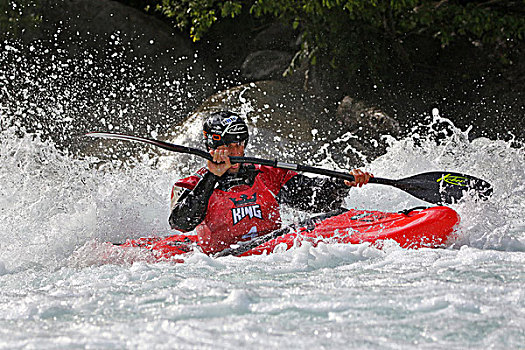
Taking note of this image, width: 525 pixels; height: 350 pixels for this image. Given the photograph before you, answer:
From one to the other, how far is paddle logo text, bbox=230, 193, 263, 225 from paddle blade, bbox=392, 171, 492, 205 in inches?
41.4

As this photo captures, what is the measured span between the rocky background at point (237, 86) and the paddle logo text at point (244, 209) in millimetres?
4801

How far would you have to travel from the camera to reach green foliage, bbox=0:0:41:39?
1133 centimetres

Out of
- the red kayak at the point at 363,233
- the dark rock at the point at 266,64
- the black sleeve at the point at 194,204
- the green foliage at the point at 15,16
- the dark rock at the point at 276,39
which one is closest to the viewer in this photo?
the red kayak at the point at 363,233

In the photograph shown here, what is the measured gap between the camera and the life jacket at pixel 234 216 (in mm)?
3965

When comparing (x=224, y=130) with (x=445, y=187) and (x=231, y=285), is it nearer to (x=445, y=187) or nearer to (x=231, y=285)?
(x=231, y=285)

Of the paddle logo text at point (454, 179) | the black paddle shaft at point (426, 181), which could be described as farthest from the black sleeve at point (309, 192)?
the paddle logo text at point (454, 179)

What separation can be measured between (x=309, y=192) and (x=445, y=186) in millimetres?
969

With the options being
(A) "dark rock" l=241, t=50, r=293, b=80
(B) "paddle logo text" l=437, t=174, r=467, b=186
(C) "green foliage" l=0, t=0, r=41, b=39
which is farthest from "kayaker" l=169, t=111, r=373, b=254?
(C) "green foliage" l=0, t=0, r=41, b=39

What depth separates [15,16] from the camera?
1152 centimetres

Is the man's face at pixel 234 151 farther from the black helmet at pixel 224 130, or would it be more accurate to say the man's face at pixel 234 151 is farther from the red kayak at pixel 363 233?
the red kayak at pixel 363 233

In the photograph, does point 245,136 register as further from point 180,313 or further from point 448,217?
point 180,313

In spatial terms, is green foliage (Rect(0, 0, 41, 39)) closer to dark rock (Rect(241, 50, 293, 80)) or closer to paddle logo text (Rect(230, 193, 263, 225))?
dark rock (Rect(241, 50, 293, 80))

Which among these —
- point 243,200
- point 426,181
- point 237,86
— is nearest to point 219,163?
point 243,200

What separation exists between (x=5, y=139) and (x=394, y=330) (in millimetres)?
4955
